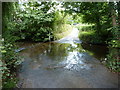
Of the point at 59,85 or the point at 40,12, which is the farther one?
the point at 40,12

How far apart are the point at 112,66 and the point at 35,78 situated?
2.61 metres

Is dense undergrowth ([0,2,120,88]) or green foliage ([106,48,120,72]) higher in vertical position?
dense undergrowth ([0,2,120,88])

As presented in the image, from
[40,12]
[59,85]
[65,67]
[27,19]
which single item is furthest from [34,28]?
[59,85]

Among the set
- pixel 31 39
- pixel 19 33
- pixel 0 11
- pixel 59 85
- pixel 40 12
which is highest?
pixel 40 12

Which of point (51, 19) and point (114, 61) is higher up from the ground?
point (51, 19)

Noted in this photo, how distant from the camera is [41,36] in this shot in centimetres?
865

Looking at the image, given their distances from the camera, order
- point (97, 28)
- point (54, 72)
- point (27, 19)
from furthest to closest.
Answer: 1. point (27, 19)
2. point (97, 28)
3. point (54, 72)

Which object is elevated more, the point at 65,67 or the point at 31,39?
the point at 31,39

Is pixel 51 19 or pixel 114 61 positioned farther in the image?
pixel 51 19

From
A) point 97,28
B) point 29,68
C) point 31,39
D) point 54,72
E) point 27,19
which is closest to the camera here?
point 54,72

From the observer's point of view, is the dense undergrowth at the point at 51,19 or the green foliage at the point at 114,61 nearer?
the green foliage at the point at 114,61

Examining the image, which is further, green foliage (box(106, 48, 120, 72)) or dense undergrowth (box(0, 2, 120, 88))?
dense undergrowth (box(0, 2, 120, 88))

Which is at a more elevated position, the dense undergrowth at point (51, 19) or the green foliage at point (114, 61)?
the dense undergrowth at point (51, 19)

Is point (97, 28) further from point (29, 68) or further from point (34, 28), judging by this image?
point (29, 68)
